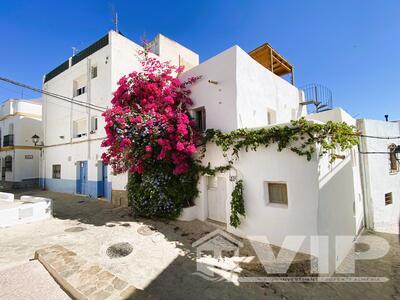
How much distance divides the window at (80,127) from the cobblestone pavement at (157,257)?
20.9ft

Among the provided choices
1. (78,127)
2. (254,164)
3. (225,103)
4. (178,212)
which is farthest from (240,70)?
(78,127)

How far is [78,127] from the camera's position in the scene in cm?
1405

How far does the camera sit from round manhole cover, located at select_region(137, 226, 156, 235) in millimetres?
7312

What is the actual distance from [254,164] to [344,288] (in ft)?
13.7

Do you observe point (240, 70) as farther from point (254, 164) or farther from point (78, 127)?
point (78, 127)

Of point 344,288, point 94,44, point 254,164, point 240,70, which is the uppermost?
point 94,44

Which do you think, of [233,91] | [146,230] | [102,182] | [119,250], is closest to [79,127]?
[102,182]

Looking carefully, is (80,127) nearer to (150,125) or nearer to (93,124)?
(93,124)

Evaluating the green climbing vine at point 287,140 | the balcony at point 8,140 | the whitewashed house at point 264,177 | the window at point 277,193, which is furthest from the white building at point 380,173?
the balcony at point 8,140

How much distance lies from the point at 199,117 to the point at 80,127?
935cm

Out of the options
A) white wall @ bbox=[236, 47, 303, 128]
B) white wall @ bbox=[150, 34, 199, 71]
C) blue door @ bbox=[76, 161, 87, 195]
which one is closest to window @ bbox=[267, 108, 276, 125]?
white wall @ bbox=[236, 47, 303, 128]

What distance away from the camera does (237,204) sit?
728 centimetres

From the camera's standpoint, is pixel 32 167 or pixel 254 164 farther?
pixel 32 167

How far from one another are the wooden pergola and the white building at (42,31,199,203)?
18.8 feet
